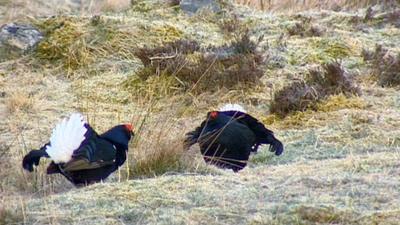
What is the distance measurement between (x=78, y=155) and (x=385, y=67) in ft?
15.8

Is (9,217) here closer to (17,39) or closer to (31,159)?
(31,159)

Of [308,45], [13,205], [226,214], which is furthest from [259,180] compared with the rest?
[308,45]

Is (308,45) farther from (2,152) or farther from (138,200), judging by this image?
(138,200)

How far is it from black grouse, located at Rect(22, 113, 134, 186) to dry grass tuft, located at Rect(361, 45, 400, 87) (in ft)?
13.9

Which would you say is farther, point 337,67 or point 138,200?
point 337,67

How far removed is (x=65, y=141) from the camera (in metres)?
5.87

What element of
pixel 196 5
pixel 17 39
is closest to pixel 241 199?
pixel 17 39

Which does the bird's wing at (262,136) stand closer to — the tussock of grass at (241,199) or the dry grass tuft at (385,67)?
the tussock of grass at (241,199)

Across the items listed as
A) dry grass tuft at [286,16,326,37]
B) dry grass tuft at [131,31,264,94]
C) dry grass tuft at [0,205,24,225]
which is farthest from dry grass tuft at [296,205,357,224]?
dry grass tuft at [286,16,326,37]

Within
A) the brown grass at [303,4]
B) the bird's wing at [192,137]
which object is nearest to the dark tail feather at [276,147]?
the bird's wing at [192,137]

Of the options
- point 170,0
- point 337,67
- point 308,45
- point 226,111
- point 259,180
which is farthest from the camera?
point 170,0

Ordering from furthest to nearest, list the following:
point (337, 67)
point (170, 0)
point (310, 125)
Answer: point (170, 0) → point (337, 67) → point (310, 125)

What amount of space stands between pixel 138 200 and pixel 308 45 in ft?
21.8

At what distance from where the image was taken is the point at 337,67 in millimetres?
9195
